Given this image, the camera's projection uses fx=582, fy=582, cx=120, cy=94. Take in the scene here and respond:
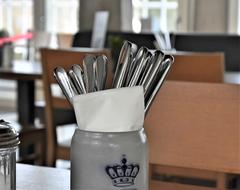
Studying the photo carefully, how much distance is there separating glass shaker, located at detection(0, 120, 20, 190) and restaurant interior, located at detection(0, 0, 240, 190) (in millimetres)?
37

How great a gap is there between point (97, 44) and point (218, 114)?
3364 millimetres

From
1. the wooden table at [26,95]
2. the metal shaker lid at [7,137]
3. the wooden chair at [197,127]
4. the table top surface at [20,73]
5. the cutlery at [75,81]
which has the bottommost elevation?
Result: the wooden table at [26,95]

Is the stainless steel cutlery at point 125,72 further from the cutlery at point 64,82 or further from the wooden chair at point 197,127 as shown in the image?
the wooden chair at point 197,127

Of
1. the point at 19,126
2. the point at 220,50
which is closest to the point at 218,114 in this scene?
the point at 19,126

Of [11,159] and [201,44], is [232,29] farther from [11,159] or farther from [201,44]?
[11,159]

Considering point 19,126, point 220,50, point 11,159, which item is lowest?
point 19,126

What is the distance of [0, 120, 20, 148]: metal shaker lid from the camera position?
2.32ft

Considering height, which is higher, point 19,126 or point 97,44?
point 97,44

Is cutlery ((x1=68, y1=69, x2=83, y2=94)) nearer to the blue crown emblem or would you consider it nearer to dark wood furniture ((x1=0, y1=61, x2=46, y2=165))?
the blue crown emblem

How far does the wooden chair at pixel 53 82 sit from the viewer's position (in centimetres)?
264

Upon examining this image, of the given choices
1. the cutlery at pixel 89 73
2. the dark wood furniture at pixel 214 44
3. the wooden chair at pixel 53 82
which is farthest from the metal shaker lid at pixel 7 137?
the dark wood furniture at pixel 214 44

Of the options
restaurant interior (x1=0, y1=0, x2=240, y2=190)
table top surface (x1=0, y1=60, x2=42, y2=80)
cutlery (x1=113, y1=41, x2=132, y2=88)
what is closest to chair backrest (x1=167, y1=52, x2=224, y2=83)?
restaurant interior (x1=0, y1=0, x2=240, y2=190)

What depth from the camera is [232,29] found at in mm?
5980

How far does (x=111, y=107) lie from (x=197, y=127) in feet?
2.38
